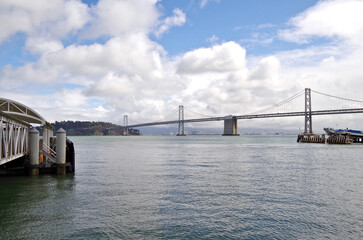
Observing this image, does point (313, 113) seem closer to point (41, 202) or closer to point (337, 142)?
point (337, 142)

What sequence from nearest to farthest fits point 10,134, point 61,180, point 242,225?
point 242,225 < point 10,134 < point 61,180

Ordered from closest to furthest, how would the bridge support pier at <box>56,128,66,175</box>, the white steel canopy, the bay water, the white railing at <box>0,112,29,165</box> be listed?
the bay water < the white railing at <box>0,112,29,165</box> < the white steel canopy < the bridge support pier at <box>56,128,66,175</box>

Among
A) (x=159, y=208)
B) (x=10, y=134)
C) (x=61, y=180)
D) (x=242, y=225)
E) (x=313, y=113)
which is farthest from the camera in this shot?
(x=313, y=113)

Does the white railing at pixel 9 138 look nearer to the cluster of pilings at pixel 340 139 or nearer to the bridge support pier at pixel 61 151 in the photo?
the bridge support pier at pixel 61 151

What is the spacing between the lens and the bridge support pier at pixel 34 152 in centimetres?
2142

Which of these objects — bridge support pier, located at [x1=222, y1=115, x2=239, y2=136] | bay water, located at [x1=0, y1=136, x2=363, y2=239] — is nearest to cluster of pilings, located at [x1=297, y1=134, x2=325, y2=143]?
bridge support pier, located at [x1=222, y1=115, x2=239, y2=136]

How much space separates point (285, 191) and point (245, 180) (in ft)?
13.6

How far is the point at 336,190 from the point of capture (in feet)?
56.9

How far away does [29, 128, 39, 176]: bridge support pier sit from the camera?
843 inches

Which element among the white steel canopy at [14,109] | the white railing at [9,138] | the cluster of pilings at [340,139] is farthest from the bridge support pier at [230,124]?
the white railing at [9,138]

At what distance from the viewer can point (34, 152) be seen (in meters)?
21.5

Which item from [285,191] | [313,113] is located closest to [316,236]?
[285,191]

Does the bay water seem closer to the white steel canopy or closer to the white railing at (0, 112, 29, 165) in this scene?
the white railing at (0, 112, 29, 165)

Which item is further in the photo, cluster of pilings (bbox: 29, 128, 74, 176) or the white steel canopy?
cluster of pilings (bbox: 29, 128, 74, 176)
